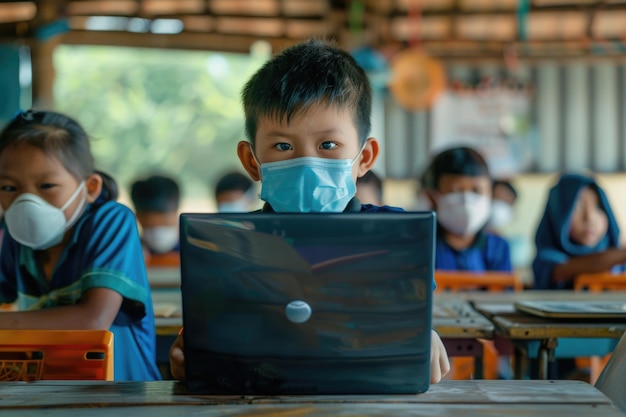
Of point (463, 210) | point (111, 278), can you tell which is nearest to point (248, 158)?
point (111, 278)

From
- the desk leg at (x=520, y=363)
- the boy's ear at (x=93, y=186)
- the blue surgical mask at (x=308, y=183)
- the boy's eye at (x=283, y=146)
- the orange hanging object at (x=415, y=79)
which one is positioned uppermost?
the orange hanging object at (x=415, y=79)

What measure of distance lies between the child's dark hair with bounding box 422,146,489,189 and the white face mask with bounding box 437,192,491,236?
0.35 feet

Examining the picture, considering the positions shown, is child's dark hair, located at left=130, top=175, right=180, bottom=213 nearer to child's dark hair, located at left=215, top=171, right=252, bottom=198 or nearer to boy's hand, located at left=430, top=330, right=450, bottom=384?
child's dark hair, located at left=215, top=171, right=252, bottom=198

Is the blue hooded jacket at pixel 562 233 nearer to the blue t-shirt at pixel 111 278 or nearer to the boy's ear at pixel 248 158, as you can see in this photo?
the blue t-shirt at pixel 111 278

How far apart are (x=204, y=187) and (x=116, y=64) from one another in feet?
10.2

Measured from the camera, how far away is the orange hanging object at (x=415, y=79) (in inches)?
271

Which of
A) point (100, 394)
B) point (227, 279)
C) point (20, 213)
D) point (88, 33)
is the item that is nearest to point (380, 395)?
point (227, 279)

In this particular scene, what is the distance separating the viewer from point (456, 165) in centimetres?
376

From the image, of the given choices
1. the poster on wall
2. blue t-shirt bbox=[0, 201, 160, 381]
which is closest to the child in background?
blue t-shirt bbox=[0, 201, 160, 381]

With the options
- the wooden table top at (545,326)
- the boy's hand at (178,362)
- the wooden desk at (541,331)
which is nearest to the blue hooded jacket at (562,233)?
the wooden table top at (545,326)

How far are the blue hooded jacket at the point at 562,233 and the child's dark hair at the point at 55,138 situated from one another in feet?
7.82

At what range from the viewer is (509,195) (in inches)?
246

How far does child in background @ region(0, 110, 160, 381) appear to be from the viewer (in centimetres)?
211

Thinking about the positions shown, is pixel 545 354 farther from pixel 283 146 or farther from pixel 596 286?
pixel 596 286
